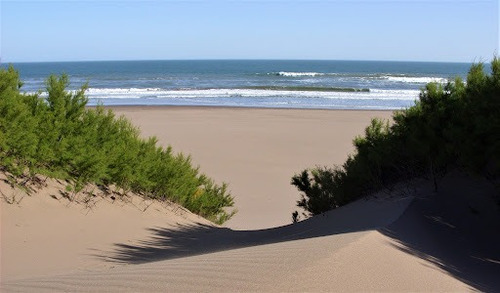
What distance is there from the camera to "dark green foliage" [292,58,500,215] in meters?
7.30

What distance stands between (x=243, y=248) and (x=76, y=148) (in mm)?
3844

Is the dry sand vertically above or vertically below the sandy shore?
above

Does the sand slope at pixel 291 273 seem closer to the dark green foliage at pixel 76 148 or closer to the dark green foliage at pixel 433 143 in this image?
the dark green foliage at pixel 433 143

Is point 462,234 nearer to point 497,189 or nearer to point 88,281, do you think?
point 497,189

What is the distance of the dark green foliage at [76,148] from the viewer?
7.96 m

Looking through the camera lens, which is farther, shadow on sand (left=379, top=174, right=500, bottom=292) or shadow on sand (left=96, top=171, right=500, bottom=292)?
shadow on sand (left=96, top=171, right=500, bottom=292)

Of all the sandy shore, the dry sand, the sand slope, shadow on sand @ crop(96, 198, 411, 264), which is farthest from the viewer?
the sandy shore

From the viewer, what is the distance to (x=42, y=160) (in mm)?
8359

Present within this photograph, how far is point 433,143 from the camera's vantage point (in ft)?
27.1

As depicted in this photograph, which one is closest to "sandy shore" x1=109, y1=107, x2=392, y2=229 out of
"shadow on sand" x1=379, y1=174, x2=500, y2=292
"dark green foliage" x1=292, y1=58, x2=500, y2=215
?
"dark green foliage" x1=292, y1=58, x2=500, y2=215

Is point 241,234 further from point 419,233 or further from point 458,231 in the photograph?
point 458,231

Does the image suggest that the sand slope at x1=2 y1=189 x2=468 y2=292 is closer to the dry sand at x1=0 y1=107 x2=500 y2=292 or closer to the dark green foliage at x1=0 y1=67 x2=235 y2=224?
the dry sand at x1=0 y1=107 x2=500 y2=292

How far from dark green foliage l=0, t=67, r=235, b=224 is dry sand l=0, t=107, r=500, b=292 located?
1.36 feet

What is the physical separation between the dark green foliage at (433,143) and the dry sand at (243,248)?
56cm
